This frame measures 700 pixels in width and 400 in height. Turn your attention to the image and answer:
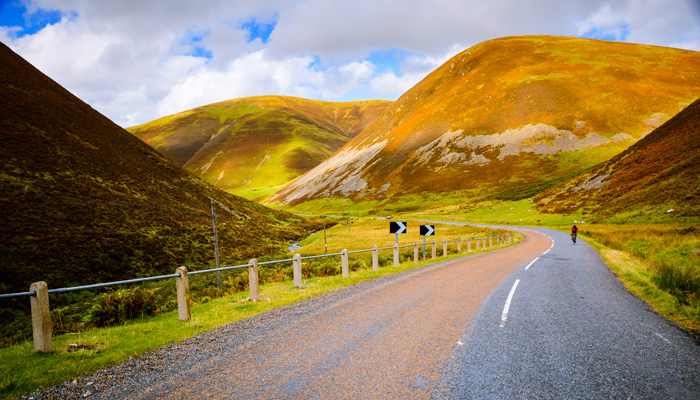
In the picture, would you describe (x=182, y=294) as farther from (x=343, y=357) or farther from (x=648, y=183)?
(x=648, y=183)

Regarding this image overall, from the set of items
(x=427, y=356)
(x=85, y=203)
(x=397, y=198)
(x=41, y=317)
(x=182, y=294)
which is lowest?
(x=427, y=356)

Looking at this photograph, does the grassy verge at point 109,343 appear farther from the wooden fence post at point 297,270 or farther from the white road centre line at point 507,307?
the white road centre line at point 507,307

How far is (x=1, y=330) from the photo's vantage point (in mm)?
13609

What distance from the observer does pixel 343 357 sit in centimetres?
527

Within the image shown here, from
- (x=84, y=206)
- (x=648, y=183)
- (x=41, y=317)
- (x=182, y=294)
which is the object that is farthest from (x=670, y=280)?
(x=648, y=183)

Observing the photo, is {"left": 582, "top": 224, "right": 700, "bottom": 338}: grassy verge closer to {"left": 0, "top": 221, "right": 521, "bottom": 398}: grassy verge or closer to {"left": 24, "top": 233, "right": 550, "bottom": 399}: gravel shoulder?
{"left": 24, "top": 233, "right": 550, "bottom": 399}: gravel shoulder

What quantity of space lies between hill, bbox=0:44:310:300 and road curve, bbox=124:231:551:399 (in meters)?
16.5

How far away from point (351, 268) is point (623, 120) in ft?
375

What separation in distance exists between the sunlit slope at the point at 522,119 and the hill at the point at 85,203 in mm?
75473

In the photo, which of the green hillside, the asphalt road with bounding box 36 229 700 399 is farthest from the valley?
the asphalt road with bounding box 36 229 700 399

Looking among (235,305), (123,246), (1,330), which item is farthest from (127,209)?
(235,305)

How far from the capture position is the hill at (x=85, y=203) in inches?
913

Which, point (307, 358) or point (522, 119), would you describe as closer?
point (307, 358)

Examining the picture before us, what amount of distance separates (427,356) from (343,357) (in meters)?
1.34
